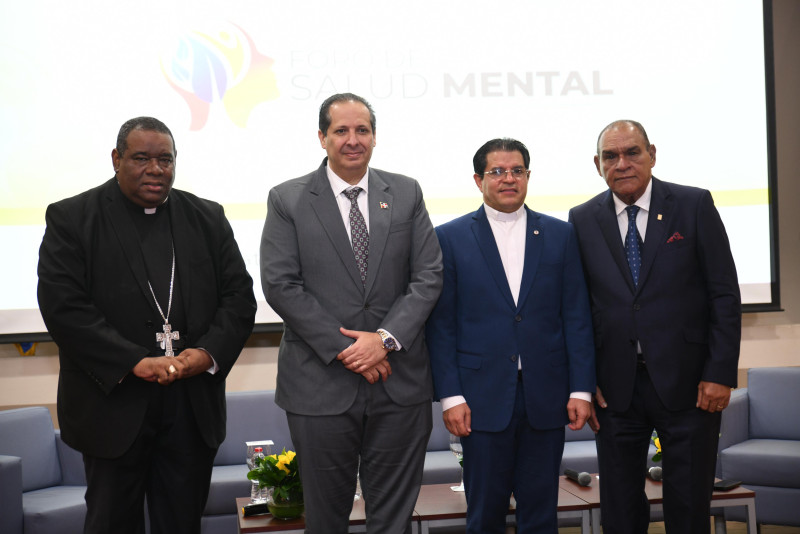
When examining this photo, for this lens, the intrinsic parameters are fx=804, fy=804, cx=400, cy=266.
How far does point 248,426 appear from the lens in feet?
16.1

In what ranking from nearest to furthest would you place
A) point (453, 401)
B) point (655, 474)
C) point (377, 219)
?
point (377, 219)
point (453, 401)
point (655, 474)

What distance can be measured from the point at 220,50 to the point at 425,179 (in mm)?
1485

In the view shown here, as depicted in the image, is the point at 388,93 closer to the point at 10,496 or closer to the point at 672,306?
the point at 672,306

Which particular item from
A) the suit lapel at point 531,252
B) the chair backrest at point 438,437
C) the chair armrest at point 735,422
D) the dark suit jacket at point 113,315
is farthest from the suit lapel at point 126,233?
the chair armrest at point 735,422

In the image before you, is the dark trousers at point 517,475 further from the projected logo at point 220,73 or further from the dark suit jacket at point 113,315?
the projected logo at point 220,73

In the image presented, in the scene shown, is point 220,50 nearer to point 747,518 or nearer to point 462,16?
point 462,16

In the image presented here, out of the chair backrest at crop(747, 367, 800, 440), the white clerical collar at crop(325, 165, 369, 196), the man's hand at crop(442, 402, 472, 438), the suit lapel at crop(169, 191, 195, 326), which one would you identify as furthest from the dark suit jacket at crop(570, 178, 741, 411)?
the chair backrest at crop(747, 367, 800, 440)

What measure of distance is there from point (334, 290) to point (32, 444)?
8.99 ft

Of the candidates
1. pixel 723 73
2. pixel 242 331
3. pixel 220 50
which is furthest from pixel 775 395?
pixel 220 50

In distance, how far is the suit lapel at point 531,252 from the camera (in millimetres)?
2893

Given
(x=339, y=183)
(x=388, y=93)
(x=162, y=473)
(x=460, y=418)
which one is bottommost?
(x=162, y=473)

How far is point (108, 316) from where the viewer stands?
260cm

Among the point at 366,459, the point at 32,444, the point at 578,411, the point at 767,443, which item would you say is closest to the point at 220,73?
the point at 32,444

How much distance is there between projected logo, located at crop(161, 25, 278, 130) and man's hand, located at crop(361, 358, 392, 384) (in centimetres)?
275
